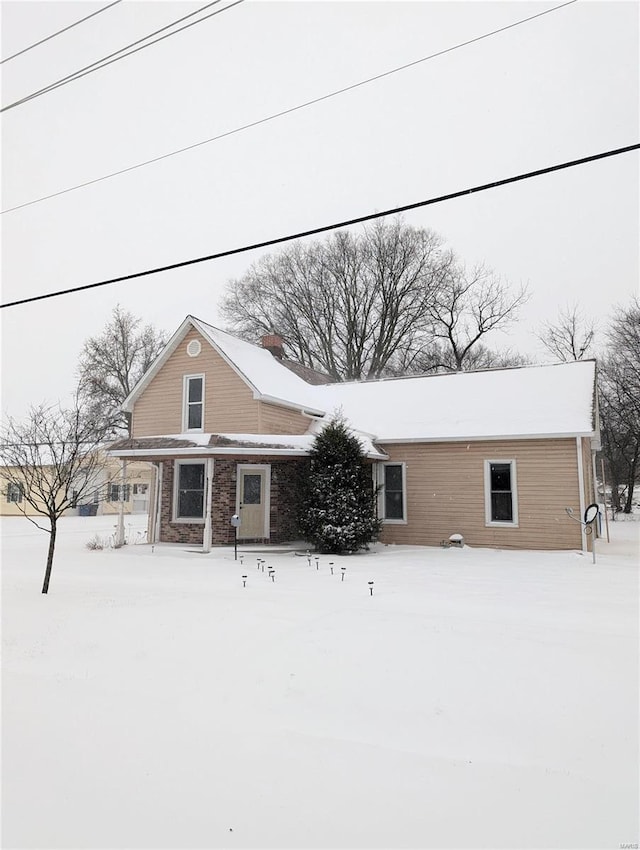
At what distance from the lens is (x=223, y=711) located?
14.5 ft

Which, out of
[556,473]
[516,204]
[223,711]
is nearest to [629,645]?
[223,711]

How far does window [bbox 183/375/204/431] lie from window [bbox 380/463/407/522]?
Answer: 5621 millimetres

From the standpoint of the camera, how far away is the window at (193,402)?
1639 centimetres

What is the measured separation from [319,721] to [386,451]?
41.8 ft

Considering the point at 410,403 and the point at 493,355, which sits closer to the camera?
the point at 410,403

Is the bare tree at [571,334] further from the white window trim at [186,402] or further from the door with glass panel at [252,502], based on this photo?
the white window trim at [186,402]

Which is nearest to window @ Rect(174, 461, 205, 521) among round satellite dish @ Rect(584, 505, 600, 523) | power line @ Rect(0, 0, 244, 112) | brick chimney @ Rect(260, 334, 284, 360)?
brick chimney @ Rect(260, 334, 284, 360)

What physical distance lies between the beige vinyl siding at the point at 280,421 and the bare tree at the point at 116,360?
21.5m

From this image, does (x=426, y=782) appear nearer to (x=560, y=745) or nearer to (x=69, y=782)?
(x=560, y=745)

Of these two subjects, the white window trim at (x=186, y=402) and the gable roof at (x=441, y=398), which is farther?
the white window trim at (x=186, y=402)

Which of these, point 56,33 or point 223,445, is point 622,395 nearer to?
point 223,445

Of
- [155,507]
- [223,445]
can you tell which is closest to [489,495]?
[223,445]

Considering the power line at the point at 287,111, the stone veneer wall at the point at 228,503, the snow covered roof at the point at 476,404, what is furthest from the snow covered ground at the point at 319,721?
the power line at the point at 287,111

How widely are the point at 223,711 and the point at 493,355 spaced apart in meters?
36.4
